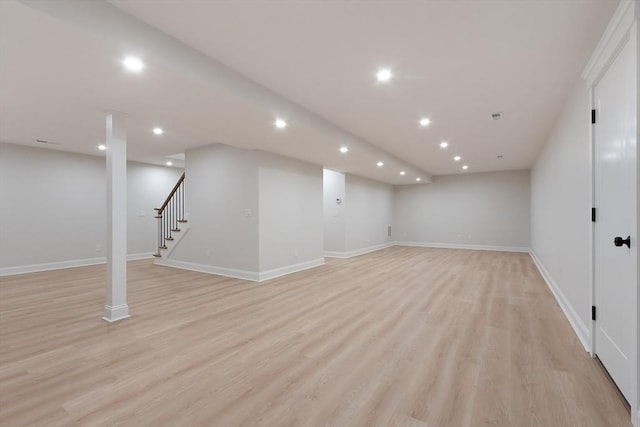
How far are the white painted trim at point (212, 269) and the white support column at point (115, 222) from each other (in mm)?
2154

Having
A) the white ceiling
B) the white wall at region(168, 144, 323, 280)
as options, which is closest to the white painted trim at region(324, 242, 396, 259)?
the white wall at region(168, 144, 323, 280)

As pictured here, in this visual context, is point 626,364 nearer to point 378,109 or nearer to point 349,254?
point 378,109

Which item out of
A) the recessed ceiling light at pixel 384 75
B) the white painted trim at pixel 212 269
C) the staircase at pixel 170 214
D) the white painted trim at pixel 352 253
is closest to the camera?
the recessed ceiling light at pixel 384 75

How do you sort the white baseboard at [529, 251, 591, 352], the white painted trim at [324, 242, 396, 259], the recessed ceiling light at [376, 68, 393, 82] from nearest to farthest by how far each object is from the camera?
the white baseboard at [529, 251, 591, 352]
the recessed ceiling light at [376, 68, 393, 82]
the white painted trim at [324, 242, 396, 259]

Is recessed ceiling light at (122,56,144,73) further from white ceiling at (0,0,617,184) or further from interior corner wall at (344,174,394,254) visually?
interior corner wall at (344,174,394,254)

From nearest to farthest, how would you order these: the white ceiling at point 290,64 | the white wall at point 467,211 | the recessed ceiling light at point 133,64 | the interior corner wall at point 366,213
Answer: the white ceiling at point 290,64
the recessed ceiling light at point 133,64
the interior corner wall at point 366,213
the white wall at point 467,211

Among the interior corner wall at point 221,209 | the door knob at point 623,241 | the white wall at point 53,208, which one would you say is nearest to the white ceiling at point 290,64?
the interior corner wall at point 221,209

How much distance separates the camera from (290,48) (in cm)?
247

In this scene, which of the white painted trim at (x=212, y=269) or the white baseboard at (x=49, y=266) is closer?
the white painted trim at (x=212, y=269)

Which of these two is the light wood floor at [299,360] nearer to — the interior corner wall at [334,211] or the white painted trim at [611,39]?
the white painted trim at [611,39]

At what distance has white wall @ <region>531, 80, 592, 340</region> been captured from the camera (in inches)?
104

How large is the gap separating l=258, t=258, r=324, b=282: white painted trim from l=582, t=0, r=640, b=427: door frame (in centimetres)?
444

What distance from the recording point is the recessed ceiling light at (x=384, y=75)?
9.39ft

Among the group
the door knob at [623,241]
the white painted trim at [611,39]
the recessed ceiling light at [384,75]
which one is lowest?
the door knob at [623,241]
